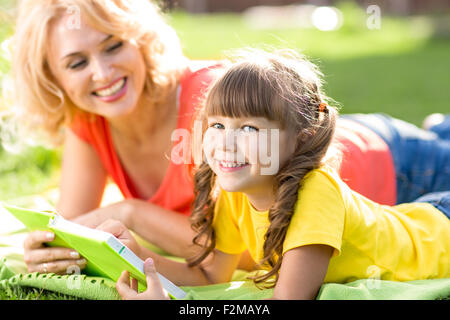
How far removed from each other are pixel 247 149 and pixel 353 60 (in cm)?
710

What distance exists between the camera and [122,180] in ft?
9.93

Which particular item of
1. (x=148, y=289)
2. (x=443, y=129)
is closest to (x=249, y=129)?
(x=148, y=289)

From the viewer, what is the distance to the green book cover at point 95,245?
6.21 feet

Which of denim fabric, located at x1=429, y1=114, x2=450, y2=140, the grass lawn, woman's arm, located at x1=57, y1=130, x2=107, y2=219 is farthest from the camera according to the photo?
the grass lawn

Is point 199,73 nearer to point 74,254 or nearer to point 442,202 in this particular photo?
point 74,254

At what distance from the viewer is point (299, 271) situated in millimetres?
1879

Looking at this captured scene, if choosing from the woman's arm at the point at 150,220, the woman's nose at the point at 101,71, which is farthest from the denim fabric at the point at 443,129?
the woman's nose at the point at 101,71

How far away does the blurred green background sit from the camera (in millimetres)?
4242

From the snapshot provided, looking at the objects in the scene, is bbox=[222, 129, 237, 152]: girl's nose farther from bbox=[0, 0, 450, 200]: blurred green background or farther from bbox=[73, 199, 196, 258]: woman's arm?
bbox=[73, 199, 196, 258]: woman's arm

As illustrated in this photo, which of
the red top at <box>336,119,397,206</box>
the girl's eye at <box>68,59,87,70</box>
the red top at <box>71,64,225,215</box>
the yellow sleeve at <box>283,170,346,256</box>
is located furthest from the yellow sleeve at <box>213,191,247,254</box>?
the girl's eye at <box>68,59,87,70</box>

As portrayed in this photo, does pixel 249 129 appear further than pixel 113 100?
No

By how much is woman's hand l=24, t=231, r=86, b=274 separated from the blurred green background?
893 mm
